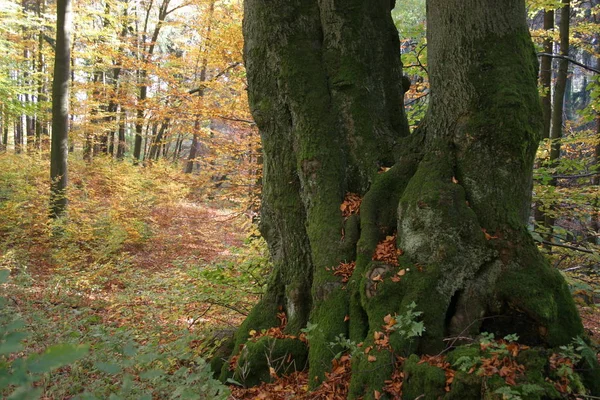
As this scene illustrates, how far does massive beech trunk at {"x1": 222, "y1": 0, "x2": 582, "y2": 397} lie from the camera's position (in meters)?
3.32

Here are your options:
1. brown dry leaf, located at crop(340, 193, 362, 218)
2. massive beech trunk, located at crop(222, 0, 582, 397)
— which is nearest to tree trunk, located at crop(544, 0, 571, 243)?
massive beech trunk, located at crop(222, 0, 582, 397)

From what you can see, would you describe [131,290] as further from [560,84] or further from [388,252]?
[560,84]

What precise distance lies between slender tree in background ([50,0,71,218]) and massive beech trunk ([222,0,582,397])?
739cm

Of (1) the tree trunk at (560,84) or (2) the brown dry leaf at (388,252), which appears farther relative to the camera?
(1) the tree trunk at (560,84)

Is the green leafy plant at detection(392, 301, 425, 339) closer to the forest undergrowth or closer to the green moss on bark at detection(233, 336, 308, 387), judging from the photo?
the green moss on bark at detection(233, 336, 308, 387)

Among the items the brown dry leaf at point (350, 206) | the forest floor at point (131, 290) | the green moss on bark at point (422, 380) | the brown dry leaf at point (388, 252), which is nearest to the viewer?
the green moss on bark at point (422, 380)

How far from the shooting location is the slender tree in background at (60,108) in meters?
9.89

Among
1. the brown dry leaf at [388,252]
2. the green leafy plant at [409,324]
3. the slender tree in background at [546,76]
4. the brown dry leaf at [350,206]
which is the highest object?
the slender tree in background at [546,76]

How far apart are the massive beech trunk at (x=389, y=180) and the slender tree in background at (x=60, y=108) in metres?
7.39

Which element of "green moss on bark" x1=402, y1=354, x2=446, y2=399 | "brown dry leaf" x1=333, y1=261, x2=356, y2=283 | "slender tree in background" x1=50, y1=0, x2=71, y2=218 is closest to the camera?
"green moss on bark" x1=402, y1=354, x2=446, y2=399

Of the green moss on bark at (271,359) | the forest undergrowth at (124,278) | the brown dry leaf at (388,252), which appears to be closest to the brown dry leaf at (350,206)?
the brown dry leaf at (388,252)

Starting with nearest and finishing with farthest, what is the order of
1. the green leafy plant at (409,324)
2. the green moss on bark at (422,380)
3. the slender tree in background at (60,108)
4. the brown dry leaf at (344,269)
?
the green moss on bark at (422,380) → the green leafy plant at (409,324) → the brown dry leaf at (344,269) → the slender tree in background at (60,108)

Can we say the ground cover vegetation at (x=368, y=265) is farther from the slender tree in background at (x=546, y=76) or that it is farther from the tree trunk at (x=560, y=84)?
the tree trunk at (x=560, y=84)

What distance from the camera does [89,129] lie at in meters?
17.9
